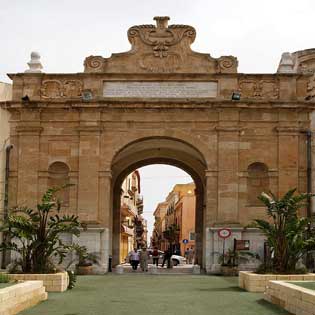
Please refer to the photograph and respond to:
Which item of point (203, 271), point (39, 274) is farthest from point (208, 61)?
point (39, 274)

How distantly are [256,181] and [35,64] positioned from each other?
33.5 feet

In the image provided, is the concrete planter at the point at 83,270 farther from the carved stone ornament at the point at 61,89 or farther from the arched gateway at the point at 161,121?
A: the carved stone ornament at the point at 61,89

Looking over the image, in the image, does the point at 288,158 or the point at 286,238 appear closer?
the point at 286,238

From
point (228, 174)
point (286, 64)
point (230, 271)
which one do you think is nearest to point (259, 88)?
point (286, 64)

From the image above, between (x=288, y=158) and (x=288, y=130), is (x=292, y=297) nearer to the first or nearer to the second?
(x=288, y=158)

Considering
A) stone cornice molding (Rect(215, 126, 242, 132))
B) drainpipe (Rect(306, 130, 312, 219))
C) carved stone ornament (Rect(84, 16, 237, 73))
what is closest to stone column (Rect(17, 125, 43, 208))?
carved stone ornament (Rect(84, 16, 237, 73))

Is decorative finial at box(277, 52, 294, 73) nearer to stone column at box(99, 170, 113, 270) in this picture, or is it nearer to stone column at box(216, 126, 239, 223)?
stone column at box(216, 126, 239, 223)

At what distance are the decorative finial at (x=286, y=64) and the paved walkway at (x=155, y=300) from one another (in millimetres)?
10486

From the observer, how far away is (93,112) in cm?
2806

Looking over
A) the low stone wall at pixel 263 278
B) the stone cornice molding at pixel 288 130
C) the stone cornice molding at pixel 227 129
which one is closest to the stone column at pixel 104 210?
the stone cornice molding at pixel 227 129

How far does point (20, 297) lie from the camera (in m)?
13.4

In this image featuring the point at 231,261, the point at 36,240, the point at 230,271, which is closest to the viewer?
the point at 36,240

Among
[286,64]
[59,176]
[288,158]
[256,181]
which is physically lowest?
[256,181]

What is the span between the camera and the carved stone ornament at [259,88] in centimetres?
2816
